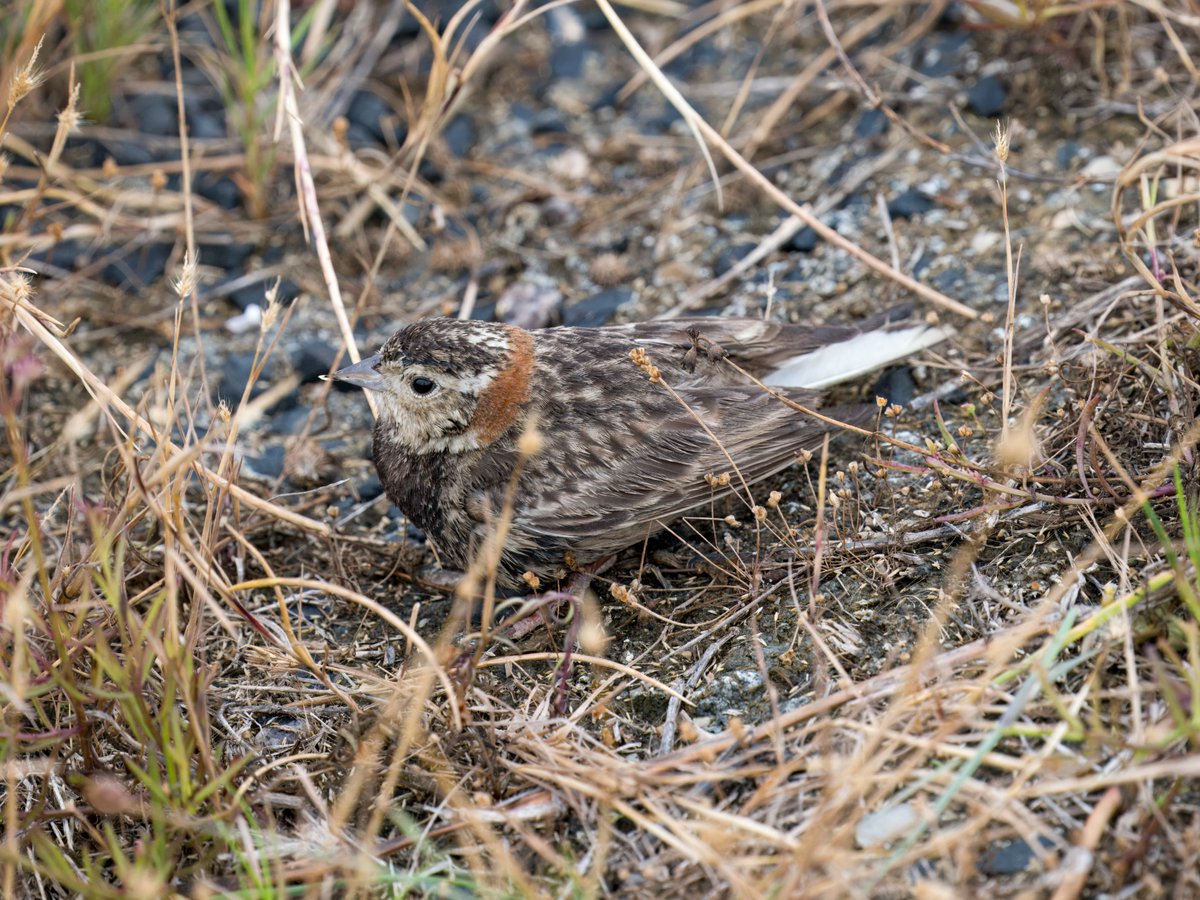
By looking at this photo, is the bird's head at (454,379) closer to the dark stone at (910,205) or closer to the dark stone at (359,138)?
the dark stone at (910,205)

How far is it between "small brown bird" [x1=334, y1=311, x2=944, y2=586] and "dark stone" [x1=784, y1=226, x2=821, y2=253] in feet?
4.67

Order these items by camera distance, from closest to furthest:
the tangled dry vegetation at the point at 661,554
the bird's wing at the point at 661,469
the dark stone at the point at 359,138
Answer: the tangled dry vegetation at the point at 661,554 → the bird's wing at the point at 661,469 → the dark stone at the point at 359,138

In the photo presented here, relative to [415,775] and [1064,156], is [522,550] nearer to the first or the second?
[415,775]

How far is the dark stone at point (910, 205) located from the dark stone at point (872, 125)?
1.90 ft

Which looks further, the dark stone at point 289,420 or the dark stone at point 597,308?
the dark stone at point 597,308

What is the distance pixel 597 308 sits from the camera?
616cm

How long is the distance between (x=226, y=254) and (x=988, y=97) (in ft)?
13.8

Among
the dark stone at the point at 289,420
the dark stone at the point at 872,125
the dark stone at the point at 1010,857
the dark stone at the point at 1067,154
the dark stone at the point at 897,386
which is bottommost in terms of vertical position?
the dark stone at the point at 1010,857

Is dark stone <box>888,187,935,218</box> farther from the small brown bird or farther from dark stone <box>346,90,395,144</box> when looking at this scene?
dark stone <box>346,90,395,144</box>

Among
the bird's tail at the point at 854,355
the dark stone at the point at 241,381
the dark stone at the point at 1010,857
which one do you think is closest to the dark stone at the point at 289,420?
the dark stone at the point at 241,381

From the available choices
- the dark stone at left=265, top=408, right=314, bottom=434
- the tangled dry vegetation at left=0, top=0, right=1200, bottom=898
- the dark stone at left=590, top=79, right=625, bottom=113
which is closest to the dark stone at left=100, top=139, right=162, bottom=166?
the tangled dry vegetation at left=0, top=0, right=1200, bottom=898

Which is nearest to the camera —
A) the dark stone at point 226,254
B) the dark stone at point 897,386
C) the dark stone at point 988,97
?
the dark stone at point 897,386

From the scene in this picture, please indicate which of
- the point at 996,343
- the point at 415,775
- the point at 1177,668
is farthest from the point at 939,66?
the point at 415,775

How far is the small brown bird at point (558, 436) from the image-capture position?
15.3 feet
